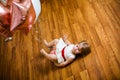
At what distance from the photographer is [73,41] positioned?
1.98 metres

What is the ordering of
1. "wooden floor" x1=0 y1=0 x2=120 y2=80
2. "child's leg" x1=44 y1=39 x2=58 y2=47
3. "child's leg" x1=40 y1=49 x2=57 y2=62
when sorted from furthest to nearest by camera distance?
"child's leg" x1=44 y1=39 x2=58 y2=47 < "child's leg" x1=40 y1=49 x2=57 y2=62 < "wooden floor" x1=0 y1=0 x2=120 y2=80

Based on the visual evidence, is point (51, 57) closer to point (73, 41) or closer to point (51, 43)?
point (51, 43)

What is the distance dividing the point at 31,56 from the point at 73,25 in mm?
618

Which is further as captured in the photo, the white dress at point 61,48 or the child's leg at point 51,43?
the child's leg at point 51,43

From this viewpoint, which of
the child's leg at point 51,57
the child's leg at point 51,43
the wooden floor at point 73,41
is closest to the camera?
the wooden floor at point 73,41

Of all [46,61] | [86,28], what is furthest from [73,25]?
[46,61]

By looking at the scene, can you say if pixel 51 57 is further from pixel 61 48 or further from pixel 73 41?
pixel 73 41

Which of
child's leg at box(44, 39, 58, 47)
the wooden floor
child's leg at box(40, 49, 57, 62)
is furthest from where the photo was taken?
child's leg at box(44, 39, 58, 47)

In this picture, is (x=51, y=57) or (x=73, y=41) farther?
(x=73, y=41)

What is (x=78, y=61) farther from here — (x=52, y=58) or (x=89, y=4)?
(x=89, y=4)

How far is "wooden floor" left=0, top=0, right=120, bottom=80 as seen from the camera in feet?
5.62

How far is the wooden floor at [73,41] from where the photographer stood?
67.5 inches

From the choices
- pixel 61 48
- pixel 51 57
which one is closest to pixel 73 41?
pixel 61 48

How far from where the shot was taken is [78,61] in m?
1.81
